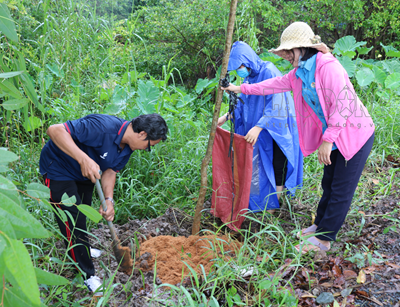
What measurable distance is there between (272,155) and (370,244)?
41.2 inches

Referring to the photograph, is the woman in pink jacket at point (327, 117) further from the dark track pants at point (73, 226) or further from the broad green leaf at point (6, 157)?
the broad green leaf at point (6, 157)

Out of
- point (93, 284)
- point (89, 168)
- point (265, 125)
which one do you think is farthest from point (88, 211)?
point (265, 125)

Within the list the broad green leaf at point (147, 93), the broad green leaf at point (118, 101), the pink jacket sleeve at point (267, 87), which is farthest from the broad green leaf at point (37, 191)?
the broad green leaf at point (147, 93)

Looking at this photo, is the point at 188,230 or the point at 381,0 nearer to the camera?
the point at 188,230

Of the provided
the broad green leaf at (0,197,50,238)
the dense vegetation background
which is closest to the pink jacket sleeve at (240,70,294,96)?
the dense vegetation background

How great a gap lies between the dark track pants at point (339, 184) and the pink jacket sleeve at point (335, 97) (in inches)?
10.5

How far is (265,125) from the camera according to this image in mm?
→ 2611

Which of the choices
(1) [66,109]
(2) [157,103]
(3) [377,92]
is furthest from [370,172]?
(1) [66,109]

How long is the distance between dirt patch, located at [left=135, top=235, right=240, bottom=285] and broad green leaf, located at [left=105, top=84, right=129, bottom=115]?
1621 mm

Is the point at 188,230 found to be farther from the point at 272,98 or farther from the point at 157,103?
the point at 157,103

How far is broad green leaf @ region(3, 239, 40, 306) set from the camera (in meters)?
0.61

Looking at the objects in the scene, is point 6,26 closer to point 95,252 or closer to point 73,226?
point 73,226

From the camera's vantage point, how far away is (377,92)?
197 inches

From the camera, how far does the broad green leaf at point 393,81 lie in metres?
4.89
